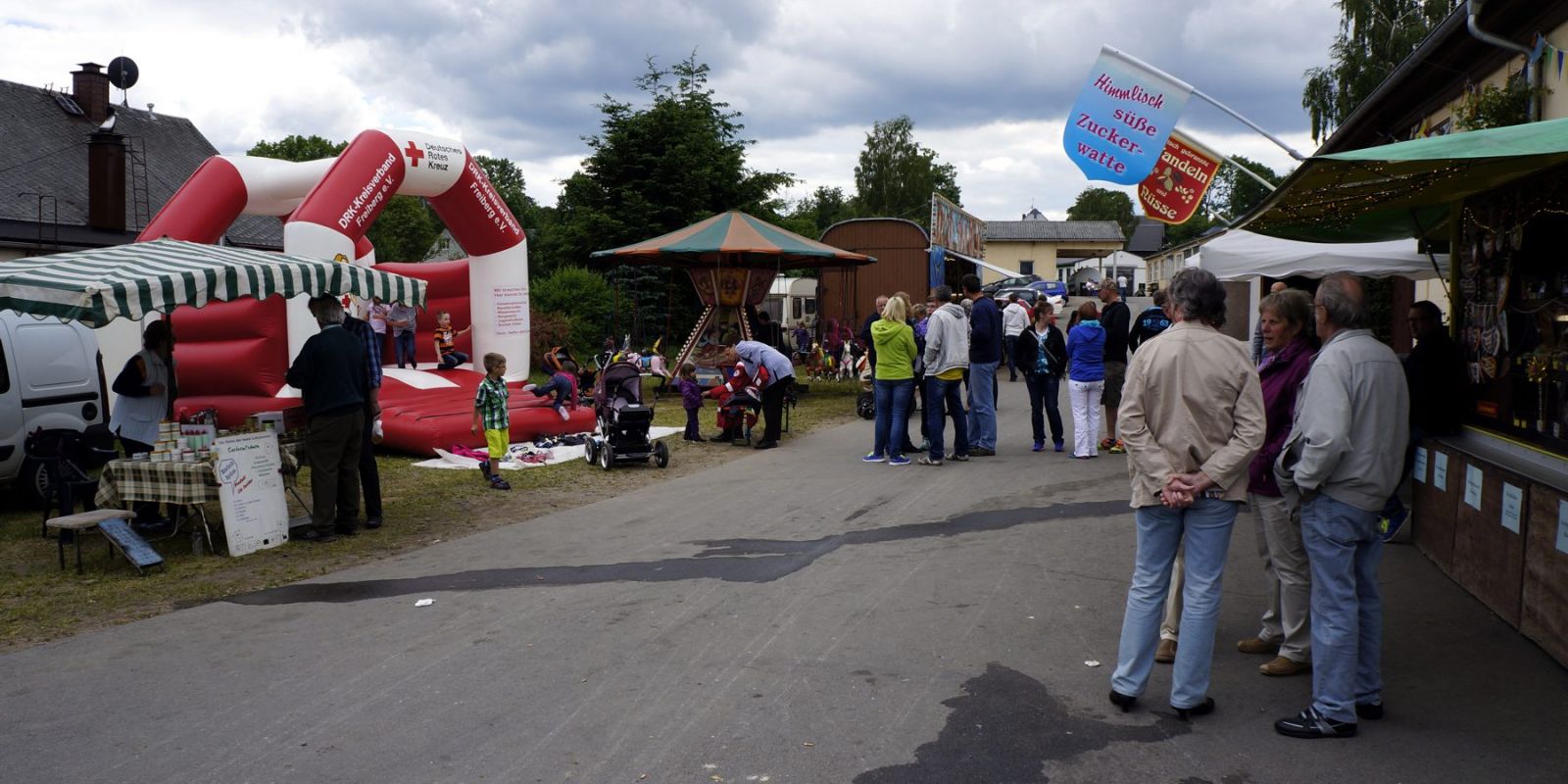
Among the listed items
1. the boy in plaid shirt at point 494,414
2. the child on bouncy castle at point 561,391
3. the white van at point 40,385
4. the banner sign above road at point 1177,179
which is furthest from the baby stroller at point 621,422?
the banner sign above road at point 1177,179

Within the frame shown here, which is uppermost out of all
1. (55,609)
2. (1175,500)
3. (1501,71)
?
(1501,71)

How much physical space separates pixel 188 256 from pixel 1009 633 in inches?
271

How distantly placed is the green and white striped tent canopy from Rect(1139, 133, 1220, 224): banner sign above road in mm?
7599

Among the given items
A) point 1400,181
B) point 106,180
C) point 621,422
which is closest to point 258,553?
point 621,422

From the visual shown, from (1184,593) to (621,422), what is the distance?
8.65 metres

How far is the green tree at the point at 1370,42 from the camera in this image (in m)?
28.1

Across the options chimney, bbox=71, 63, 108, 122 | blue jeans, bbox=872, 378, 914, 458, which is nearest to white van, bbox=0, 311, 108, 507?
blue jeans, bbox=872, 378, 914, 458

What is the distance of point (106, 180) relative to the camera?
90.1 feet

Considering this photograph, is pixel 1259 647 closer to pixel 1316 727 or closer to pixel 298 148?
pixel 1316 727

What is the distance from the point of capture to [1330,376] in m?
4.42

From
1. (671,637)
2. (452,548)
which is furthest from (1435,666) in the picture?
(452,548)

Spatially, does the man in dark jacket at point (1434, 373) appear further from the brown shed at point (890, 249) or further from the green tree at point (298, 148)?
the green tree at point (298, 148)

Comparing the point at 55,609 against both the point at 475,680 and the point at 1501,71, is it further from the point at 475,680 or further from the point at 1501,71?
the point at 1501,71

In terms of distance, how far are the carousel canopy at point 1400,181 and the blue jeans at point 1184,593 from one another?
166 cm
